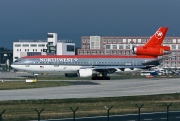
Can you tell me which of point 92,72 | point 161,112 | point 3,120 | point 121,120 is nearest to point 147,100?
point 161,112

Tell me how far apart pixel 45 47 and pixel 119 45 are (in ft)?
81.1

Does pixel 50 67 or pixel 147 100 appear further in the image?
pixel 50 67

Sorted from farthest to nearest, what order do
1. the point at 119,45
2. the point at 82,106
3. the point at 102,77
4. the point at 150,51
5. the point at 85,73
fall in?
1. the point at 119,45
2. the point at 150,51
3. the point at 102,77
4. the point at 85,73
5. the point at 82,106

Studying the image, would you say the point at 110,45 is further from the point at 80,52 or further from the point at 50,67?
the point at 50,67

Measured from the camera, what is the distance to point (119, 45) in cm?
17700

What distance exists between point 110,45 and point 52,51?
71.0ft

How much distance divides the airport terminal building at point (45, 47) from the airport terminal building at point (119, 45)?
7.08 m

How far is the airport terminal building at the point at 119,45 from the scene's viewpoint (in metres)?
176

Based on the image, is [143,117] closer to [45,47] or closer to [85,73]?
[85,73]

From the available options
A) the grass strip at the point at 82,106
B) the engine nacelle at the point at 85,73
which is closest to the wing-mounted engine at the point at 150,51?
the engine nacelle at the point at 85,73

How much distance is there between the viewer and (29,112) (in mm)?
32125

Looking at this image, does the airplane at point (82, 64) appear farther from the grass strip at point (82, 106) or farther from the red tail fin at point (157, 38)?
the grass strip at point (82, 106)

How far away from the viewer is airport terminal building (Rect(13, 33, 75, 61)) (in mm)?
163625

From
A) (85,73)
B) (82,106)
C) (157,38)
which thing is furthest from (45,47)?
(82,106)
